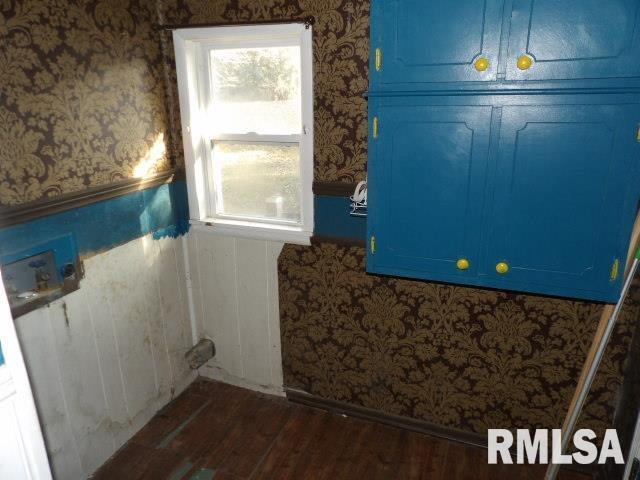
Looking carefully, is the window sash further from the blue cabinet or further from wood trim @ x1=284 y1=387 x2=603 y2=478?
wood trim @ x1=284 y1=387 x2=603 y2=478

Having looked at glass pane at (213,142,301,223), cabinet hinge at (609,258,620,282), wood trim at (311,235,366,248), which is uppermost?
glass pane at (213,142,301,223)

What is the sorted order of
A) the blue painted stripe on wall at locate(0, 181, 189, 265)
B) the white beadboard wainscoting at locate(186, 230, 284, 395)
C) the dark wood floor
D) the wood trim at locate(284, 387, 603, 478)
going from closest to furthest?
the blue painted stripe on wall at locate(0, 181, 189, 265) < the dark wood floor < the wood trim at locate(284, 387, 603, 478) < the white beadboard wainscoting at locate(186, 230, 284, 395)

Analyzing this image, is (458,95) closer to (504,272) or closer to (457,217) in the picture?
(457,217)

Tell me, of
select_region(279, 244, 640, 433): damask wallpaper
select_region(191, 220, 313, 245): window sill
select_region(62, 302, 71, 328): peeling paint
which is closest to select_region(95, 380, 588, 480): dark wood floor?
select_region(279, 244, 640, 433): damask wallpaper

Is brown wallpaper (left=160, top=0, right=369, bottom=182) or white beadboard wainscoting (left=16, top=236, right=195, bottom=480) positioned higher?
brown wallpaper (left=160, top=0, right=369, bottom=182)

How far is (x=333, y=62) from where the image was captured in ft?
7.15

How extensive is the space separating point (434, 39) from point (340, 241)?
1082mm

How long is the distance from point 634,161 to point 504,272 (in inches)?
23.0

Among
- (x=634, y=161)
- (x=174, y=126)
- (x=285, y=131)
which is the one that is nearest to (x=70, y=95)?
(x=174, y=126)

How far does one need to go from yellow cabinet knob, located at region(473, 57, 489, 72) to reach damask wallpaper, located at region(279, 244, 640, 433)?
104 cm

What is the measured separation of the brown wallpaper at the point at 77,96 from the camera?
1794 millimetres

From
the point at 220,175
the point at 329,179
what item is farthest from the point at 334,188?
the point at 220,175

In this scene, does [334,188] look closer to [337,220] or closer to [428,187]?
[337,220]

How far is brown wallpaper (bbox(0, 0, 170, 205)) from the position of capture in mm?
1794
